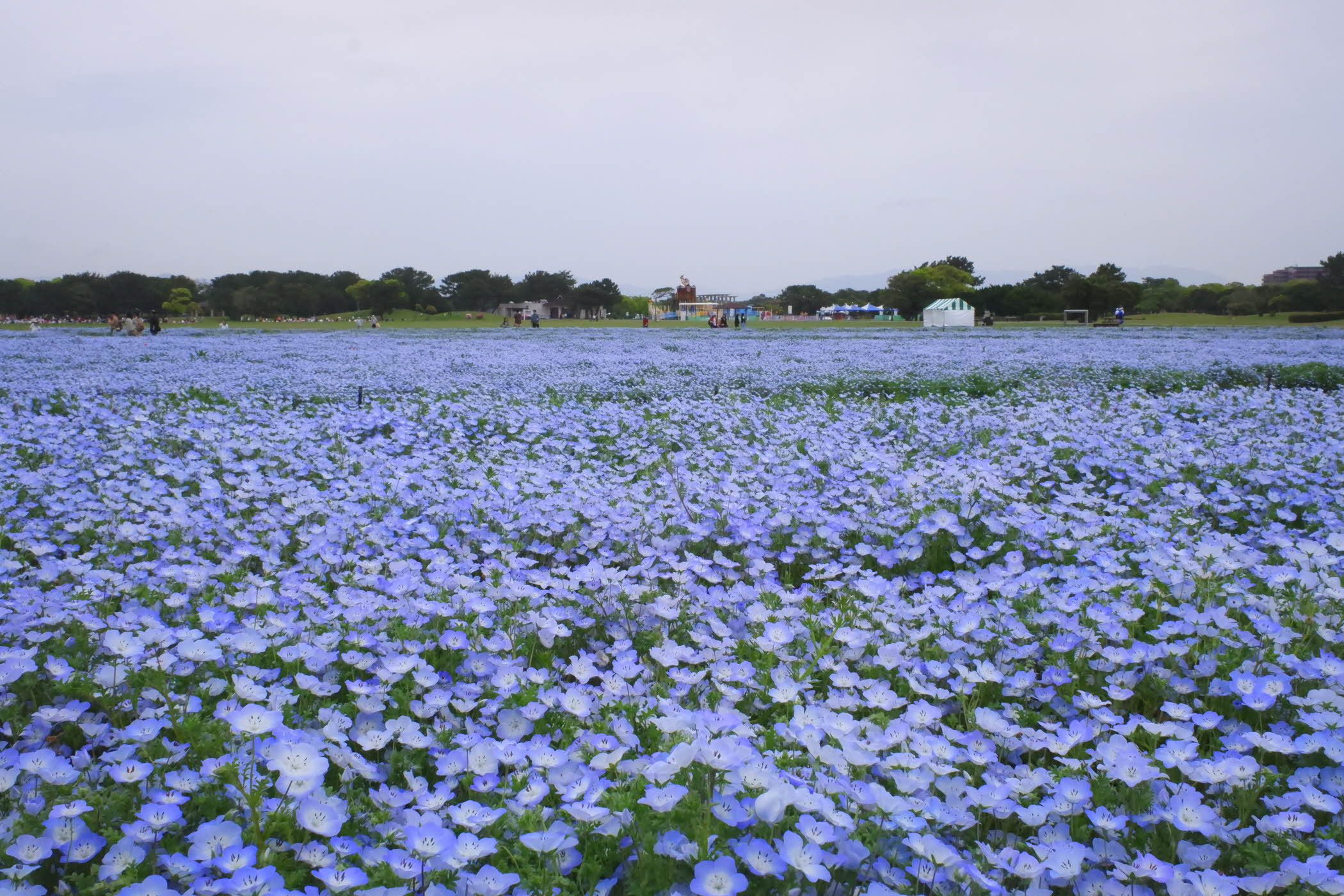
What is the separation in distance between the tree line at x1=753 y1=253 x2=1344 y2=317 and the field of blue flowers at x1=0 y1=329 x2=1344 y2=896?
192 ft

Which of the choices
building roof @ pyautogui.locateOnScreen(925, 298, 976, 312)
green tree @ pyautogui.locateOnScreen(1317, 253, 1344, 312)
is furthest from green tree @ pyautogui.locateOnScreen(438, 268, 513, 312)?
green tree @ pyautogui.locateOnScreen(1317, 253, 1344, 312)

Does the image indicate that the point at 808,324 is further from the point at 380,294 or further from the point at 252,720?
the point at 380,294

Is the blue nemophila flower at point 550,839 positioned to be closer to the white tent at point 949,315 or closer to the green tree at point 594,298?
the white tent at point 949,315

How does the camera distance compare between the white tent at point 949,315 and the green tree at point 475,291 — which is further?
the green tree at point 475,291

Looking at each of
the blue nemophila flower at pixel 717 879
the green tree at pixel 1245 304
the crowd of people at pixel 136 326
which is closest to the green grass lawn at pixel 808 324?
the green tree at pixel 1245 304

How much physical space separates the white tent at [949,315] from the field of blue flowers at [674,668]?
40.8m

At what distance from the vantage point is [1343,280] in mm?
56531

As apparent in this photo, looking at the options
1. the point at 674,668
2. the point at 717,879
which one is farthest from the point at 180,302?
the point at 717,879

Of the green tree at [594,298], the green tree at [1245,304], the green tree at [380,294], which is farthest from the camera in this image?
the green tree at [594,298]

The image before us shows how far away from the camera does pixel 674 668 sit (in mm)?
2441

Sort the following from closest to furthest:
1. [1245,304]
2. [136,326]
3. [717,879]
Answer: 1. [717,879]
2. [136,326]
3. [1245,304]

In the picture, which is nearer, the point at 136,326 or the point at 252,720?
the point at 252,720

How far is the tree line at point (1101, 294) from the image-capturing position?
57.8 metres

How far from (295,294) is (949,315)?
Answer: 2534 inches
